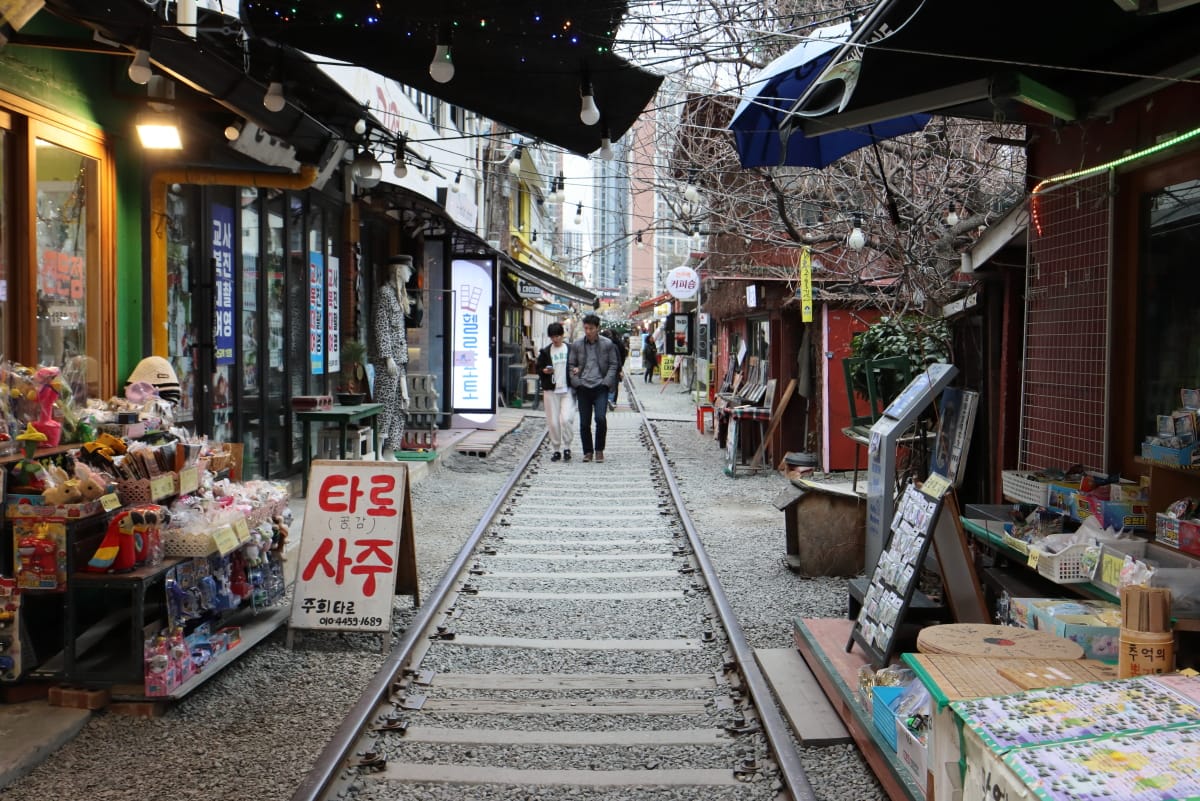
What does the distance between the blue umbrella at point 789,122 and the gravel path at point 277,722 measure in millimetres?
3225

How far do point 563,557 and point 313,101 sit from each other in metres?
4.64

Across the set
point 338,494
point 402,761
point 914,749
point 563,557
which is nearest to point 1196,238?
point 914,749

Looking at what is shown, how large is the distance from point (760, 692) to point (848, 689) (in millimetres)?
552

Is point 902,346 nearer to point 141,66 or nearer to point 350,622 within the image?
point 350,622

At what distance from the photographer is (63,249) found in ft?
22.7

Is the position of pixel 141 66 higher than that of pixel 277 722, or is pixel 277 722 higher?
pixel 141 66

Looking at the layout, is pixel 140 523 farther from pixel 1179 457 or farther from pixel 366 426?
pixel 366 426

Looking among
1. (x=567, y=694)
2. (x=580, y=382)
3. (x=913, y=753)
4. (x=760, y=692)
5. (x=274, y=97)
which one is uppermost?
(x=274, y=97)

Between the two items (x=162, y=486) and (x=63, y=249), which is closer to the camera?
(x=162, y=486)

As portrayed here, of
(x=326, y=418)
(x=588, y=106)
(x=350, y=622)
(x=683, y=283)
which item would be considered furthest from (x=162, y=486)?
(x=683, y=283)

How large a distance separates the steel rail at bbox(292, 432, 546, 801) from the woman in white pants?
7.00 meters

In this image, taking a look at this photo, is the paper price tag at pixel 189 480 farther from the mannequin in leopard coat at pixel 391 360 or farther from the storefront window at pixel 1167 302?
the mannequin in leopard coat at pixel 391 360

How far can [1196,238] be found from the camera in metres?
5.15

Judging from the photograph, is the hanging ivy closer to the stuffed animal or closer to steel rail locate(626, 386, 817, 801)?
steel rail locate(626, 386, 817, 801)
